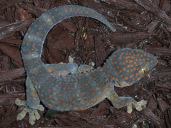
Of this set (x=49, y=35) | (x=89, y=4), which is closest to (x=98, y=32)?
(x=89, y=4)

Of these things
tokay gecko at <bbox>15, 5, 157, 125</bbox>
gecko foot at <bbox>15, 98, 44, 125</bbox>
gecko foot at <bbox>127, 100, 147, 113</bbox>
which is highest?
tokay gecko at <bbox>15, 5, 157, 125</bbox>

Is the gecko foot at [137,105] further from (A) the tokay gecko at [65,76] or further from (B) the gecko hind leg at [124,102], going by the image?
(A) the tokay gecko at [65,76]

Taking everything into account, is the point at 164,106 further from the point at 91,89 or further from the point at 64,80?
the point at 64,80

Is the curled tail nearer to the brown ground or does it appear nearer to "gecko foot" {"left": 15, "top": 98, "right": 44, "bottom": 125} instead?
the brown ground

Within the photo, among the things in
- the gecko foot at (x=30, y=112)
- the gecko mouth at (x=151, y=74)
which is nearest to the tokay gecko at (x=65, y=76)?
the gecko foot at (x=30, y=112)

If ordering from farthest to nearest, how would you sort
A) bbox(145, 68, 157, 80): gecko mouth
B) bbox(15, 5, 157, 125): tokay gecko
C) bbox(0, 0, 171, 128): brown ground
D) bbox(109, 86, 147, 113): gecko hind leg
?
bbox(145, 68, 157, 80): gecko mouth
bbox(109, 86, 147, 113): gecko hind leg
bbox(0, 0, 171, 128): brown ground
bbox(15, 5, 157, 125): tokay gecko

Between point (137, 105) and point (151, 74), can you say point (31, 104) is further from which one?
point (151, 74)

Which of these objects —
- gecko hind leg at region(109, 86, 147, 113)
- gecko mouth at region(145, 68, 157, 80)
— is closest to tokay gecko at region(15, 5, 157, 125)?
gecko hind leg at region(109, 86, 147, 113)
